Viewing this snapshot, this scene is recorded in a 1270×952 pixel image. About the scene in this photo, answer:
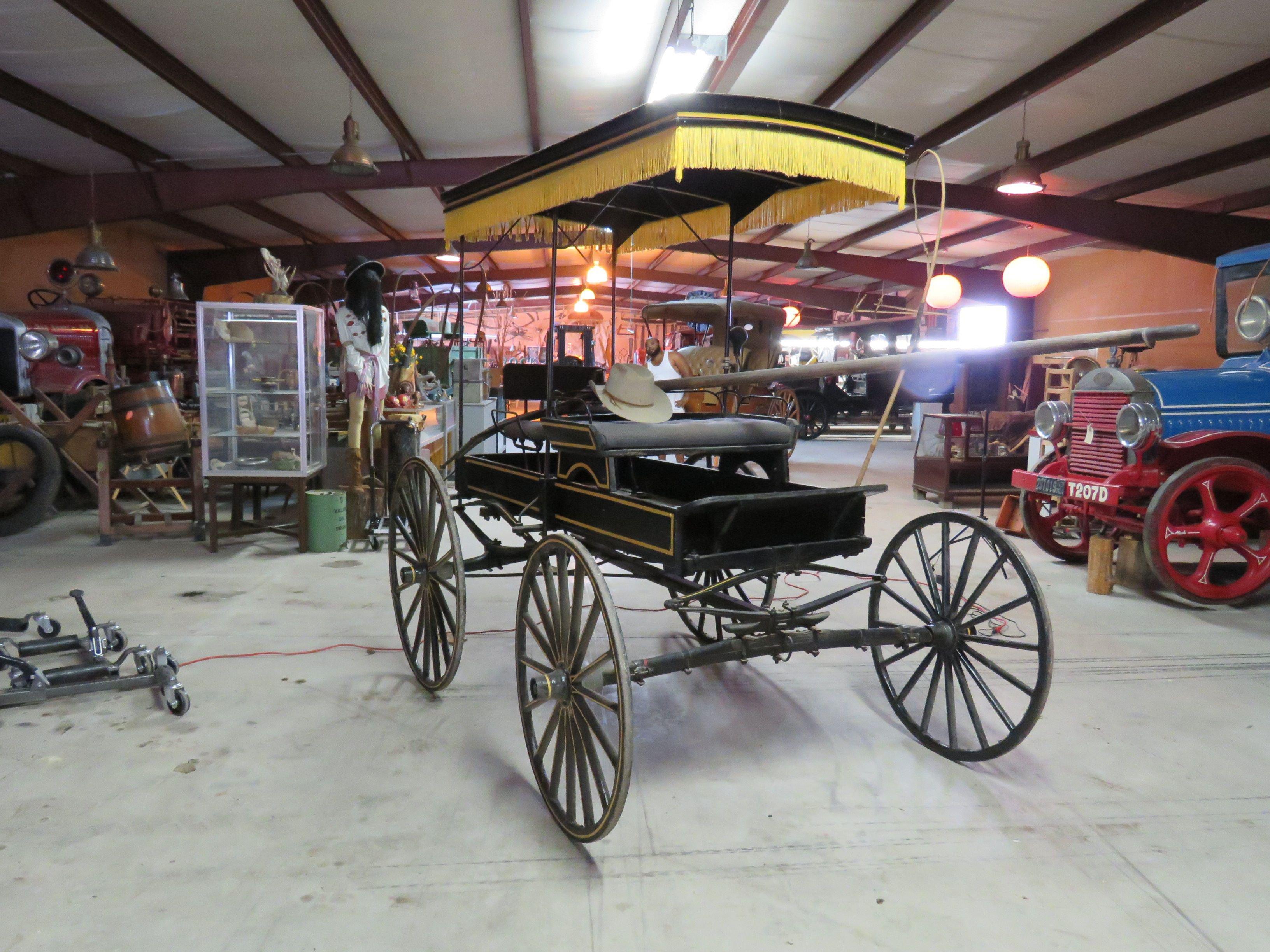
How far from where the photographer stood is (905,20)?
17.4 feet

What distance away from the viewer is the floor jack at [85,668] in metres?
2.92

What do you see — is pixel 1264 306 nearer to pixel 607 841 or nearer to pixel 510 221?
pixel 510 221

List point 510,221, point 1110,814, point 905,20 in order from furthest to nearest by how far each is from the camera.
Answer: point 905,20, point 510,221, point 1110,814

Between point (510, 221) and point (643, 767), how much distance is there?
7.07ft

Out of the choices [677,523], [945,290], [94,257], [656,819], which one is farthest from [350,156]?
[945,290]

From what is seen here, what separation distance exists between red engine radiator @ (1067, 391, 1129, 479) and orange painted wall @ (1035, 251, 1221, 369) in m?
5.12

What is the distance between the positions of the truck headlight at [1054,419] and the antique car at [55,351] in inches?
316

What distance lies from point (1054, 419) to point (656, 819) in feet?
14.2

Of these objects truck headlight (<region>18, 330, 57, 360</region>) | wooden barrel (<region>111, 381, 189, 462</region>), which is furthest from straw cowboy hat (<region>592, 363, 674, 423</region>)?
truck headlight (<region>18, 330, 57, 360</region>)

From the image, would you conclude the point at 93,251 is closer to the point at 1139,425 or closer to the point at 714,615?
the point at 714,615

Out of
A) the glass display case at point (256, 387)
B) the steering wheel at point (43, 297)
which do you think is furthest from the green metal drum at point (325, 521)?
the steering wheel at point (43, 297)

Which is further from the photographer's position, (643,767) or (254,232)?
(254,232)

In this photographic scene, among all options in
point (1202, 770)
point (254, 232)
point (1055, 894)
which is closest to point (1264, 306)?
point (1202, 770)

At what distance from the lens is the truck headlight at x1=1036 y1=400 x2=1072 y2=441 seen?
17.3 feet
